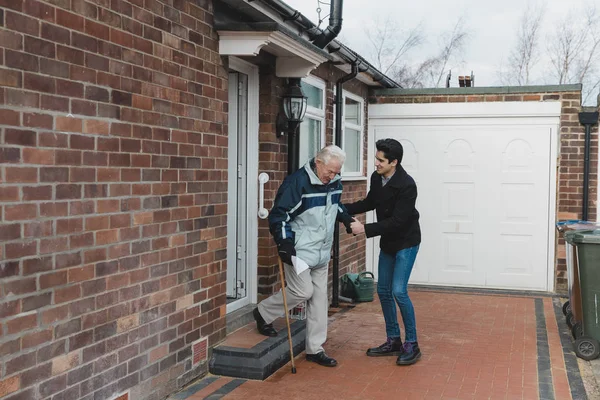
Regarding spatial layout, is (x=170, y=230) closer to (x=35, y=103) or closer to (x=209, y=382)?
(x=209, y=382)

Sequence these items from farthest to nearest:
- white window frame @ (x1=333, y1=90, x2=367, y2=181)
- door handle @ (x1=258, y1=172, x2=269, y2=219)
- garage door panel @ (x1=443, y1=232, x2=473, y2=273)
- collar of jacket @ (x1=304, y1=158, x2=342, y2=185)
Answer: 1. garage door panel @ (x1=443, y1=232, x2=473, y2=273)
2. white window frame @ (x1=333, y1=90, x2=367, y2=181)
3. door handle @ (x1=258, y1=172, x2=269, y2=219)
4. collar of jacket @ (x1=304, y1=158, x2=342, y2=185)

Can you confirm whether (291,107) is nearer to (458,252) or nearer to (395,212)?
(395,212)

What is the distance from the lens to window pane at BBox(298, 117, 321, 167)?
7.99 m

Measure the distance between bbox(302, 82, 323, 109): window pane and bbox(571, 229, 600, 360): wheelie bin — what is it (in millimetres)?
3349

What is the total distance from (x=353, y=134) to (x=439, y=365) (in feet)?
15.8

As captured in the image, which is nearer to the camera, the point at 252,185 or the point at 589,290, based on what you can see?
the point at 589,290

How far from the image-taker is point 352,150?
10219mm

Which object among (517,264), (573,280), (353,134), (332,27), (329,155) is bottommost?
(517,264)

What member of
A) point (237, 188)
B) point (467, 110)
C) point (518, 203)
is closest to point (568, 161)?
point (518, 203)

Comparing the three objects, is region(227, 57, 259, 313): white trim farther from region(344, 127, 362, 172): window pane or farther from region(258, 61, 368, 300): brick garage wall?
region(344, 127, 362, 172): window pane

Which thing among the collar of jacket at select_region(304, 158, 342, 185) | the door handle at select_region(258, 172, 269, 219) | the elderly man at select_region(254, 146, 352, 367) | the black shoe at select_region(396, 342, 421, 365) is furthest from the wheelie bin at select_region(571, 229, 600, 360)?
the door handle at select_region(258, 172, 269, 219)

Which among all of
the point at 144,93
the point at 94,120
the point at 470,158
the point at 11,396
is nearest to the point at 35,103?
the point at 94,120

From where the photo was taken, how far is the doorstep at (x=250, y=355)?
5.52 m

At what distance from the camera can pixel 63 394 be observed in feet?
12.6
